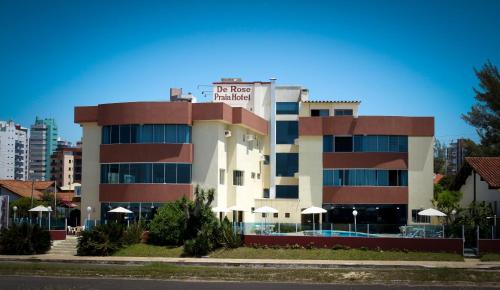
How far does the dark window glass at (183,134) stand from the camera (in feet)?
168

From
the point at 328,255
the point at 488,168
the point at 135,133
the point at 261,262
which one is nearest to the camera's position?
the point at 261,262

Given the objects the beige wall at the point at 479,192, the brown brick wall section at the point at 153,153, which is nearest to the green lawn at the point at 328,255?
the brown brick wall section at the point at 153,153

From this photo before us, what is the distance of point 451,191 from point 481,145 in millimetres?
14518

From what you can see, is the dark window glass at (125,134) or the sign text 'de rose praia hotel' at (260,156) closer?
the sign text 'de rose praia hotel' at (260,156)

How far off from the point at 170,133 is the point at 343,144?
49.3 feet

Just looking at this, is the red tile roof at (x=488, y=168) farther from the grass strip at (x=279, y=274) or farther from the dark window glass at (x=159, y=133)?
the dark window glass at (x=159, y=133)

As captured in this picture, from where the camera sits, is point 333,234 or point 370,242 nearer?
point 370,242

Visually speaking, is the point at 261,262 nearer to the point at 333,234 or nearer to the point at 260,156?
the point at 333,234

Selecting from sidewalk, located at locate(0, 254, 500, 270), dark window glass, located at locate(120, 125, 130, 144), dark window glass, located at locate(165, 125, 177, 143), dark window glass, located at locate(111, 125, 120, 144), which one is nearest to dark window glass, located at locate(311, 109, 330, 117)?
dark window glass, located at locate(165, 125, 177, 143)

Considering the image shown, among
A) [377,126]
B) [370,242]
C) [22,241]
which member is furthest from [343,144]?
[22,241]

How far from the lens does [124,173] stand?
51625mm

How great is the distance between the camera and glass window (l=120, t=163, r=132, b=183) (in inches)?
2026

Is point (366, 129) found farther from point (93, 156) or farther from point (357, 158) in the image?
point (93, 156)

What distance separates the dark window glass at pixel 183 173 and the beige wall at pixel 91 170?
6.92 metres
